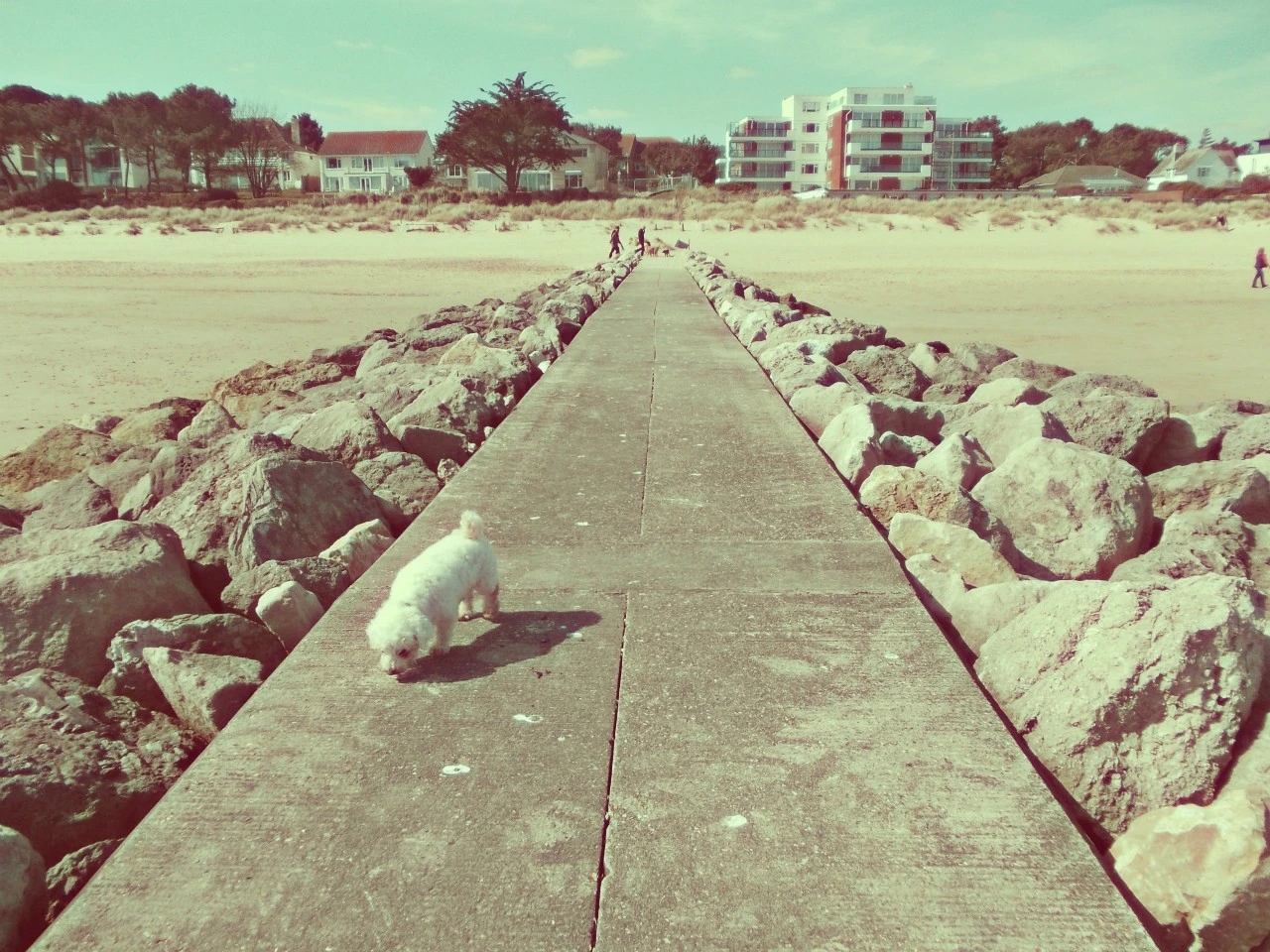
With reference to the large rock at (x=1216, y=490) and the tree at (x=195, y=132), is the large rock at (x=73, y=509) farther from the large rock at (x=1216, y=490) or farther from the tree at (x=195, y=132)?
the tree at (x=195, y=132)

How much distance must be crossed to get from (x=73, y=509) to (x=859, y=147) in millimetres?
92352

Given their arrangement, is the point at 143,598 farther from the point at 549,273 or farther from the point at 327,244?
the point at 327,244

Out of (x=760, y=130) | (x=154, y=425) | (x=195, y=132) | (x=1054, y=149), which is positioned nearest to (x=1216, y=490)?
(x=154, y=425)

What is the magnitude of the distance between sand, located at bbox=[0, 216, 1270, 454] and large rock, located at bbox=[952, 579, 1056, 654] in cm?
837

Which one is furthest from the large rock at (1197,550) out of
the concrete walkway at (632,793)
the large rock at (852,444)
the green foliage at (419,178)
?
the green foliage at (419,178)

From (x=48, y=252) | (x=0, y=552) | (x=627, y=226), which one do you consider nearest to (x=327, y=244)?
(x=48, y=252)

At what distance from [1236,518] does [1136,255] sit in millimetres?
29469

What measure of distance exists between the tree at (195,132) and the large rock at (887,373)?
72.5m

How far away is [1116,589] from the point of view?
2881 millimetres

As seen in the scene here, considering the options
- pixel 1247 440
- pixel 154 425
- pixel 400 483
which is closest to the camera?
pixel 400 483

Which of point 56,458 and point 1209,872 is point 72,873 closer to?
point 1209,872

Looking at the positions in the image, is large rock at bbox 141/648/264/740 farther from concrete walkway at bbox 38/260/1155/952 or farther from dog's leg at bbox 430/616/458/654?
dog's leg at bbox 430/616/458/654

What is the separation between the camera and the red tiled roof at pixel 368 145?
281ft

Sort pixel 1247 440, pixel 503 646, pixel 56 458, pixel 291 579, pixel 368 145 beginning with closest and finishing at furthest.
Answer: pixel 503 646, pixel 291 579, pixel 1247 440, pixel 56 458, pixel 368 145
